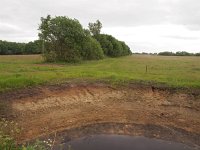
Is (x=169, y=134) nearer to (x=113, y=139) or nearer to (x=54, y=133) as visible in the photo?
(x=113, y=139)

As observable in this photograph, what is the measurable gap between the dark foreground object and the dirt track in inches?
25.1

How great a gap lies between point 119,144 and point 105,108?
12.5 ft

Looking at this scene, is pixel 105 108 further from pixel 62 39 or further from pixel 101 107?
pixel 62 39

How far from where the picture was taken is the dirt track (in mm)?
12297

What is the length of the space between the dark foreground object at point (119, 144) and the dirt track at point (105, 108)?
639mm

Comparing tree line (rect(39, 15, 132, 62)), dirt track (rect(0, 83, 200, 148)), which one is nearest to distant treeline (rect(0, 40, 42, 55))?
tree line (rect(39, 15, 132, 62))

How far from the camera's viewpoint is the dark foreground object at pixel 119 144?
10.5 metres

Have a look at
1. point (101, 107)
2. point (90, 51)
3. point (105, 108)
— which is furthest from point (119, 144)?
point (90, 51)

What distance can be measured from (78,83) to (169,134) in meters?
6.61

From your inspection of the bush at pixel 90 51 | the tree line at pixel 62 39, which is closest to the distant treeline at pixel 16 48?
the bush at pixel 90 51

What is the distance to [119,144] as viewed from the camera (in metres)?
10.8

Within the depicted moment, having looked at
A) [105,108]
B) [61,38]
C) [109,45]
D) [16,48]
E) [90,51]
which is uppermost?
[61,38]

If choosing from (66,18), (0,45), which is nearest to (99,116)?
(66,18)

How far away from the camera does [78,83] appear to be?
55.6ft
